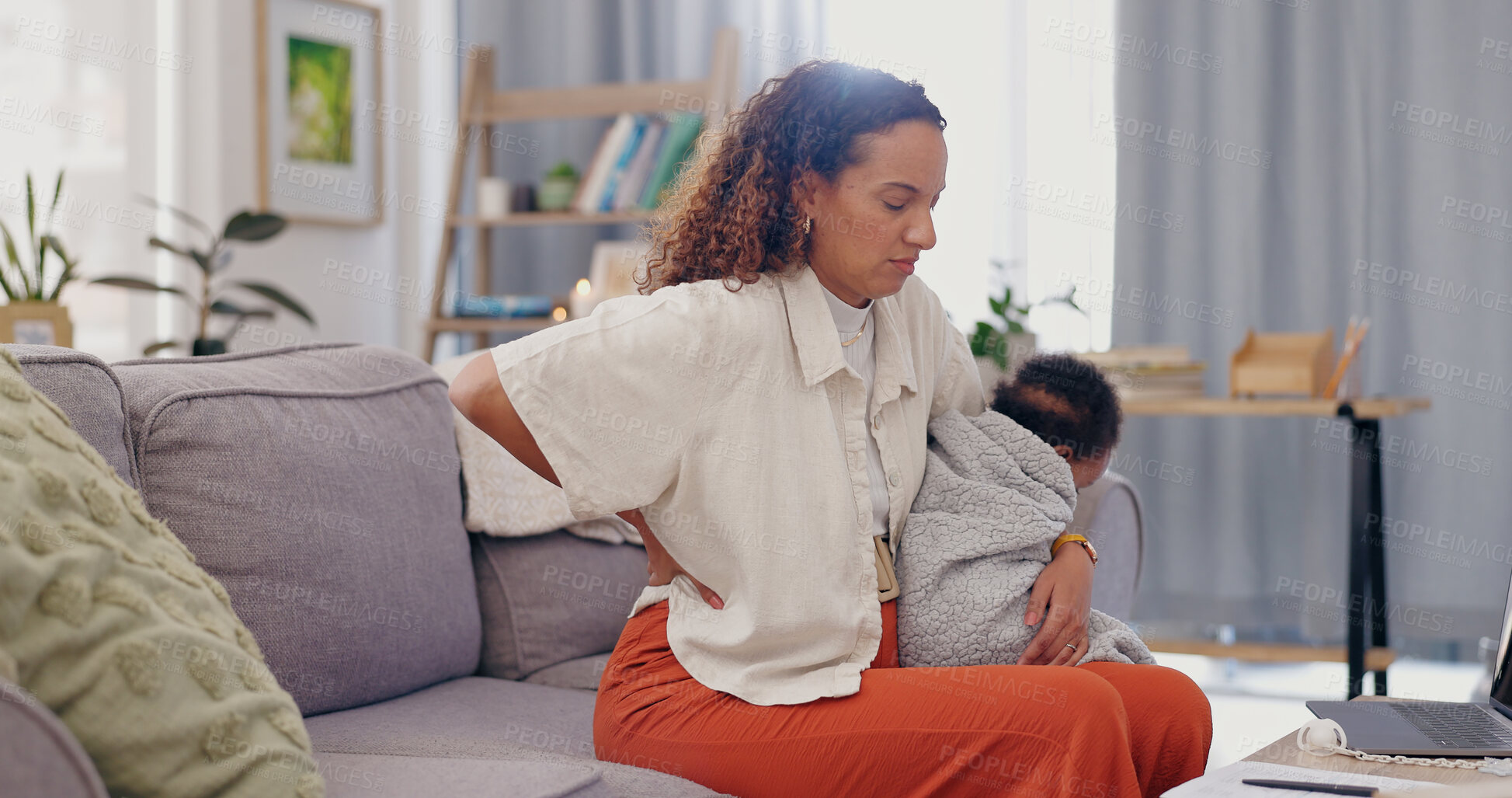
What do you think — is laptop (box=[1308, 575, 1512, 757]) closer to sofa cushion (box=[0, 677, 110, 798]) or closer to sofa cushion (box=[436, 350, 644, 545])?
sofa cushion (box=[436, 350, 644, 545])

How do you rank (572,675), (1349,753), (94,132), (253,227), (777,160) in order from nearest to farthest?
(1349,753)
(777,160)
(572,675)
(253,227)
(94,132)

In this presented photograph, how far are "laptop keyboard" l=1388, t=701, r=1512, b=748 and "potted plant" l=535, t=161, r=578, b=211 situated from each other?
2756mm

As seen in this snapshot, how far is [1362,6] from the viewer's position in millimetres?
3223

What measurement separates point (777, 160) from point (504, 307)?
7.83ft

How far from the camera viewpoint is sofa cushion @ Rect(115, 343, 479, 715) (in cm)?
139

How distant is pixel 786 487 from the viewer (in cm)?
131

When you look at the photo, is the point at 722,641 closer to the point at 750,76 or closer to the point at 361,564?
the point at 361,564

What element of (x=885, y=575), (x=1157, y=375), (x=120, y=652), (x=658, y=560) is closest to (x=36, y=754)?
(x=120, y=652)

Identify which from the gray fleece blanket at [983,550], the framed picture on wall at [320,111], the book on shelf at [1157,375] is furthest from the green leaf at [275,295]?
the gray fleece blanket at [983,550]

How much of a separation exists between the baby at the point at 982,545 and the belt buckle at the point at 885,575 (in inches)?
0.5

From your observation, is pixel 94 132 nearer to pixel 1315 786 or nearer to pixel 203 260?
pixel 203 260

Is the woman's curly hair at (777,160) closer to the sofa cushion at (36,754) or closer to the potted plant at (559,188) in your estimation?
the sofa cushion at (36,754)

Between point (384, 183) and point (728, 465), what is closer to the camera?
point (728, 465)

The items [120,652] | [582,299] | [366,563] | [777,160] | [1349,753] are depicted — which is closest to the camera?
[120,652]
